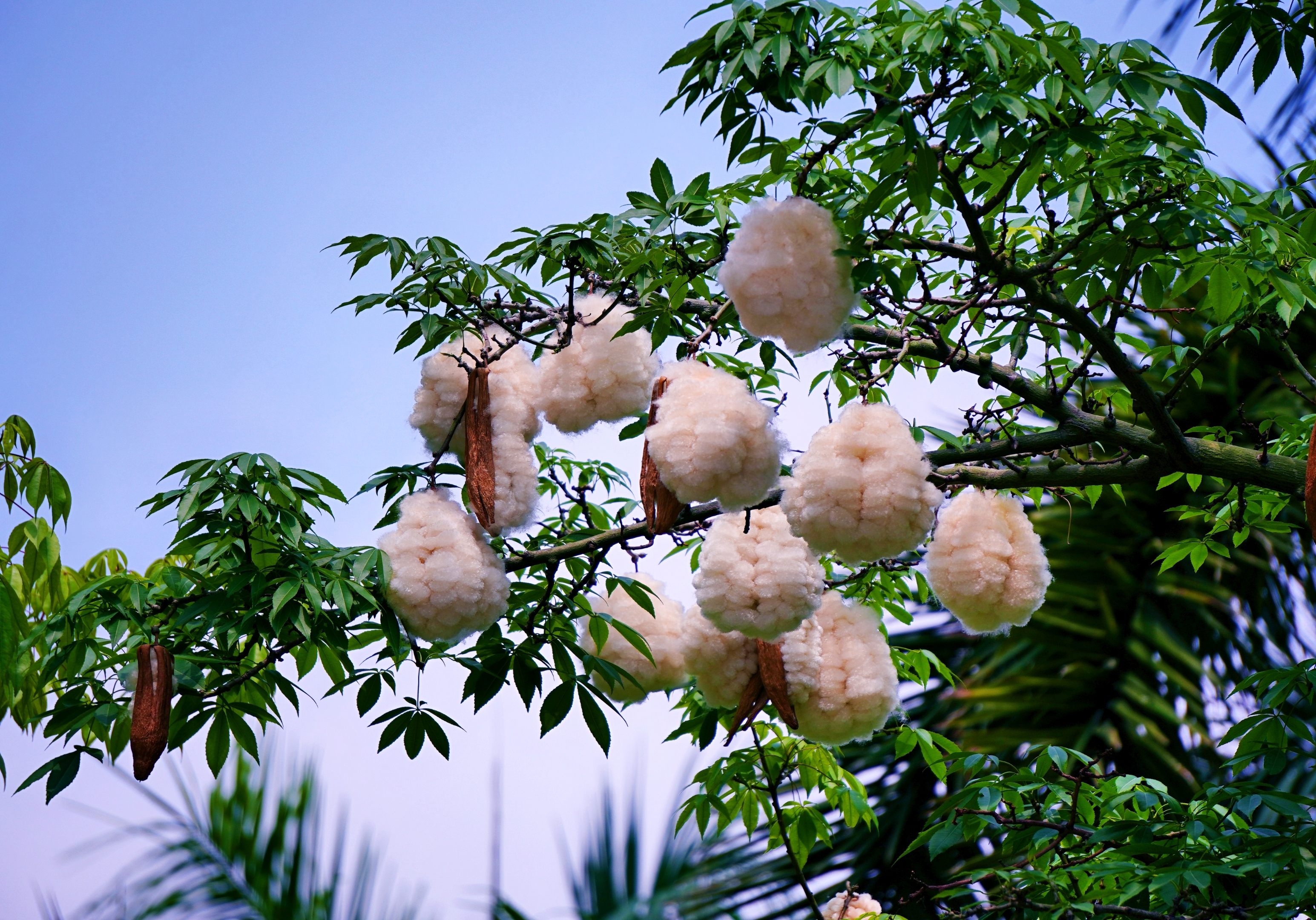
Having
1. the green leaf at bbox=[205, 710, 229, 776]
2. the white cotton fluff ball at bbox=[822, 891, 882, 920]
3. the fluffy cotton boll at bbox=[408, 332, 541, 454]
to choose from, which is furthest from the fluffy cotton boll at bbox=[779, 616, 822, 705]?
the white cotton fluff ball at bbox=[822, 891, 882, 920]

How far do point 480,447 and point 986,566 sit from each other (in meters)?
0.88

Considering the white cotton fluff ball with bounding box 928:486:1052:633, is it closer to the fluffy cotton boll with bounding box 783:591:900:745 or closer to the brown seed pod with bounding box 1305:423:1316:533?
the fluffy cotton boll with bounding box 783:591:900:745

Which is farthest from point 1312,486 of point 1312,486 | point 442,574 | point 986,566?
point 442,574

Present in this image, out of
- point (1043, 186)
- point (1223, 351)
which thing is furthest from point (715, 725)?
point (1223, 351)

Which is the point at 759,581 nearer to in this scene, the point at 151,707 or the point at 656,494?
the point at 656,494

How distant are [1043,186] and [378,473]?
1.36 metres

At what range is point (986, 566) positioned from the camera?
1.95 meters

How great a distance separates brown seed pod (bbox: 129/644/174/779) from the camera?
183 centimetres

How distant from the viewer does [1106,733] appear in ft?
16.4

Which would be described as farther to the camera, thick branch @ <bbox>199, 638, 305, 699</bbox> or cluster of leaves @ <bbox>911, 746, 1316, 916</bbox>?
thick branch @ <bbox>199, 638, 305, 699</bbox>

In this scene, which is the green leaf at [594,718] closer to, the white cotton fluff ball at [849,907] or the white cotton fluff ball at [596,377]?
the white cotton fluff ball at [596,377]

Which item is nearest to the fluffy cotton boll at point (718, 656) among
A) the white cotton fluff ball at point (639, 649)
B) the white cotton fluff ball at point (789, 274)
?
the white cotton fluff ball at point (639, 649)

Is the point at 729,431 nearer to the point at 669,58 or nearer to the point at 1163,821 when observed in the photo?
the point at 669,58

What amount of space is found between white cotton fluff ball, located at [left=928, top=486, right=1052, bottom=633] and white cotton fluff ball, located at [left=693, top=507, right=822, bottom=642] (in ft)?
0.75
